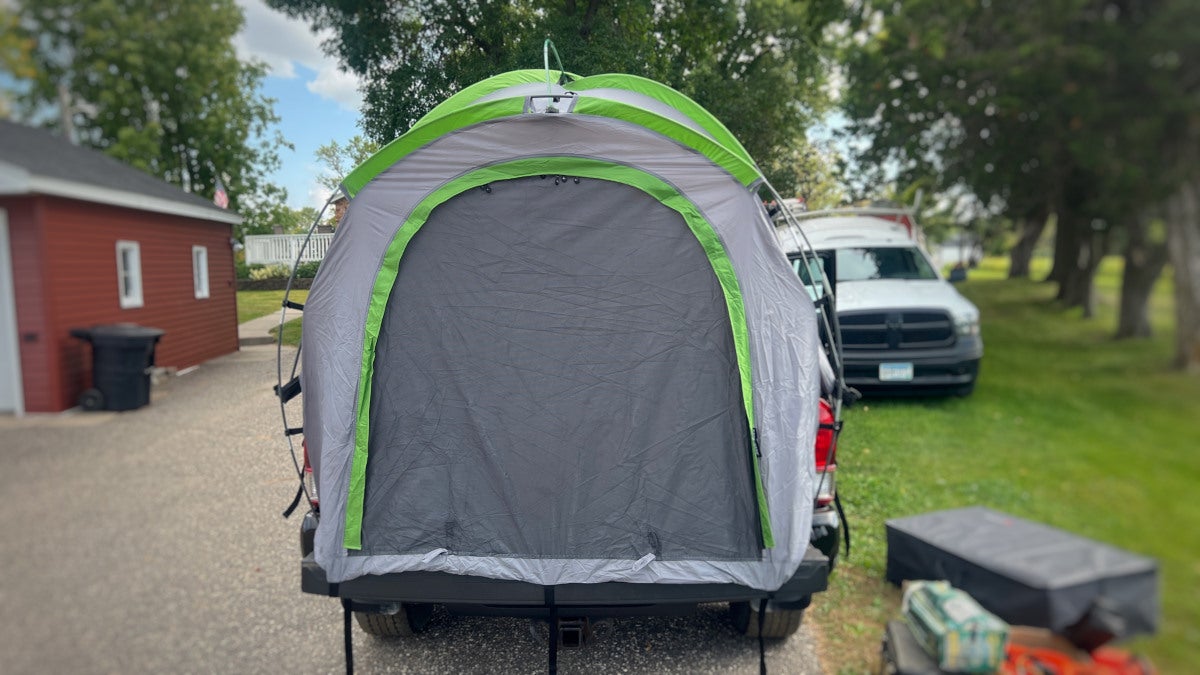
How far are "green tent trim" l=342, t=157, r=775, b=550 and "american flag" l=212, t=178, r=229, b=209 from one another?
0.60m

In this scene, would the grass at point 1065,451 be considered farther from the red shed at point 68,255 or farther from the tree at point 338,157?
the tree at point 338,157

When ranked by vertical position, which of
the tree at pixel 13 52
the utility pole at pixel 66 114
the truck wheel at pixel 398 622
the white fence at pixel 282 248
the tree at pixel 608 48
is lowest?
the truck wheel at pixel 398 622

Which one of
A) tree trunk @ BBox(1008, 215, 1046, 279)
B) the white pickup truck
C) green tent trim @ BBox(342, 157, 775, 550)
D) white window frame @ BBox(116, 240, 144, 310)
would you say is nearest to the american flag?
white window frame @ BBox(116, 240, 144, 310)

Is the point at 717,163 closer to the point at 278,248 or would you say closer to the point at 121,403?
the point at 278,248

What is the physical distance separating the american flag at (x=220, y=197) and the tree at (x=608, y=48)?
88 centimetres

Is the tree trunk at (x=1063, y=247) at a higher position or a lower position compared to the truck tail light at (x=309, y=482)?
higher

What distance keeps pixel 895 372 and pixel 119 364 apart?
15.4 feet

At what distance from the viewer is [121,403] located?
202cm

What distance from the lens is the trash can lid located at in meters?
1.84

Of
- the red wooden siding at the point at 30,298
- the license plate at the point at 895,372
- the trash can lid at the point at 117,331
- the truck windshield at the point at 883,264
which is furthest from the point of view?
the truck windshield at the point at 883,264

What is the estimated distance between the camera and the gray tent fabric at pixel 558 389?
9.38ft

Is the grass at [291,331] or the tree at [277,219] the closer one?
the tree at [277,219]

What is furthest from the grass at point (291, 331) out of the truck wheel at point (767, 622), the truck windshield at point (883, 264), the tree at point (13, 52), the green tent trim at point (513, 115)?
the truck windshield at point (883, 264)

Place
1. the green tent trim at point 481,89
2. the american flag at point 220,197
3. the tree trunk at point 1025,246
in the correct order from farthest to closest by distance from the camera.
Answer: the green tent trim at point 481,89
the american flag at point 220,197
the tree trunk at point 1025,246
